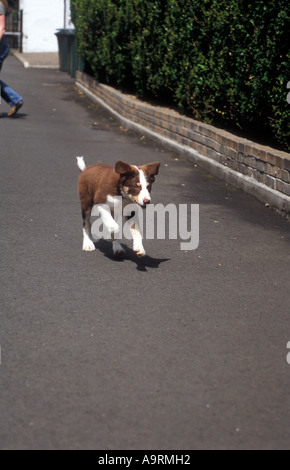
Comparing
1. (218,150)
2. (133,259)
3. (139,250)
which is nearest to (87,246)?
(133,259)

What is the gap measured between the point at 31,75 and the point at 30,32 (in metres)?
16.6

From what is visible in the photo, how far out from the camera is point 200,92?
11391 millimetres

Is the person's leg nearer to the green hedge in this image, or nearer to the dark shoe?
the dark shoe

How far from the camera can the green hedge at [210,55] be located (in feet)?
28.8

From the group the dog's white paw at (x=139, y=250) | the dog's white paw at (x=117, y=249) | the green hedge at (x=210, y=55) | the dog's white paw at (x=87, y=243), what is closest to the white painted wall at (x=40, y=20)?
the green hedge at (x=210, y=55)

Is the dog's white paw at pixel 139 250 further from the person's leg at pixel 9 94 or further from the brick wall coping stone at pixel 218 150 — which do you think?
the person's leg at pixel 9 94

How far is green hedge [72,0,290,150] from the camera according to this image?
8.78 metres

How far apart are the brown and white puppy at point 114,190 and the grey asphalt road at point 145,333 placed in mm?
267

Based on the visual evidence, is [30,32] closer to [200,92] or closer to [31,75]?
[31,75]

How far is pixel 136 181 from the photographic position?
5676mm

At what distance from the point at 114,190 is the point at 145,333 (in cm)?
163

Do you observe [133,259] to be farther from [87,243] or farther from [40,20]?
[40,20]

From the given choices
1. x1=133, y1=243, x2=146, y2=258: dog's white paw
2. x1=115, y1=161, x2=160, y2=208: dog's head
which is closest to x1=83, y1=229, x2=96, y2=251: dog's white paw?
x1=133, y1=243, x2=146, y2=258: dog's white paw

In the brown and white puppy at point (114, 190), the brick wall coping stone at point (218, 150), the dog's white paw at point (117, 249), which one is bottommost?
the dog's white paw at point (117, 249)
